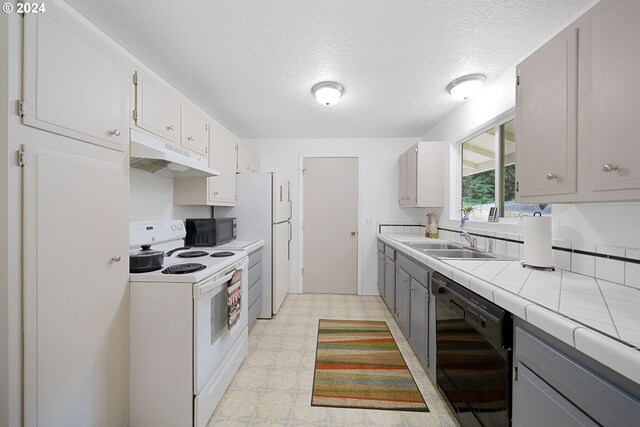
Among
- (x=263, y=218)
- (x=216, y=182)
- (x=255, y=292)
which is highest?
(x=216, y=182)

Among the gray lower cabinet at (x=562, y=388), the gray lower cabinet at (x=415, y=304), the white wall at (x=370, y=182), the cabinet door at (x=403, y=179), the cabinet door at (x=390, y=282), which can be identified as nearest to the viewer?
the gray lower cabinet at (x=562, y=388)

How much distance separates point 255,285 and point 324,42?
7.38ft

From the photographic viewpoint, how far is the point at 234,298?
1717mm

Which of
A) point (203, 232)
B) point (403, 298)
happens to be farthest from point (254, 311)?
point (403, 298)

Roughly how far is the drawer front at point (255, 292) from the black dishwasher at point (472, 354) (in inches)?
66.3

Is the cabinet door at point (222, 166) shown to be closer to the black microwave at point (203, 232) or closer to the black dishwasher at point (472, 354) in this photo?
the black microwave at point (203, 232)

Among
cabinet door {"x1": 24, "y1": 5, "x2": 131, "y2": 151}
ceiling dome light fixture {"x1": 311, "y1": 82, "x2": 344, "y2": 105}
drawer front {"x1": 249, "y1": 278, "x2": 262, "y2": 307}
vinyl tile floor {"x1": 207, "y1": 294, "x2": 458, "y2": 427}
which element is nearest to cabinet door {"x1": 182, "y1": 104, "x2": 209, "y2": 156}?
cabinet door {"x1": 24, "y1": 5, "x2": 131, "y2": 151}

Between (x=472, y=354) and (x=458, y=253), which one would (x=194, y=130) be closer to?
(x=472, y=354)

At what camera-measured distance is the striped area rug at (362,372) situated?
158 cm

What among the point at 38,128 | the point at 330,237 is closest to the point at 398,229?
the point at 330,237

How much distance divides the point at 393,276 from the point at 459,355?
4.24 feet

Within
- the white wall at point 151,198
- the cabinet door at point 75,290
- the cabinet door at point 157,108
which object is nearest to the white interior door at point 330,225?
the white wall at point 151,198

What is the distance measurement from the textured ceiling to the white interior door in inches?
50.4

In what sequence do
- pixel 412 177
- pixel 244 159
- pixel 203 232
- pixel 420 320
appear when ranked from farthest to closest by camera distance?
1. pixel 244 159
2. pixel 412 177
3. pixel 203 232
4. pixel 420 320
